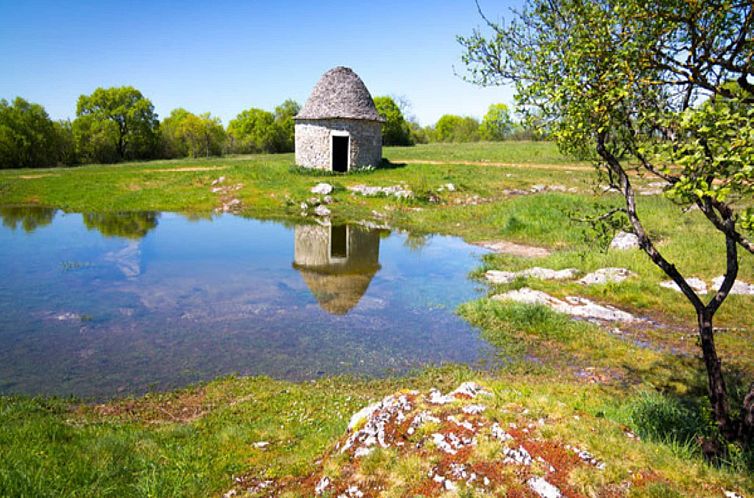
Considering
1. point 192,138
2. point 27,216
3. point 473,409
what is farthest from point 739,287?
point 192,138

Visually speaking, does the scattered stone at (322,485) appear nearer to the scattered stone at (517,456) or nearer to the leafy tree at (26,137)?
the scattered stone at (517,456)

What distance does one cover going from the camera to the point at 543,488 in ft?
15.3

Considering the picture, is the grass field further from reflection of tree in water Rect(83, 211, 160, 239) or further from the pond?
reflection of tree in water Rect(83, 211, 160, 239)

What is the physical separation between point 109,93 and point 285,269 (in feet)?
191

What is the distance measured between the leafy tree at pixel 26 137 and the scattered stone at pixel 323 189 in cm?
3959

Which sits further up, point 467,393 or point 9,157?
point 9,157

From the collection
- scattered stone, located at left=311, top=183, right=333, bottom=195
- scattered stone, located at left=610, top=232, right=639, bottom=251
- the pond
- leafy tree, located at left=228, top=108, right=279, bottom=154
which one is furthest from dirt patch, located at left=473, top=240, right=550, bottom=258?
leafy tree, located at left=228, top=108, right=279, bottom=154

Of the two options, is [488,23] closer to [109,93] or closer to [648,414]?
[648,414]

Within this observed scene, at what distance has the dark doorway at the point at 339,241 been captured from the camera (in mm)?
20469

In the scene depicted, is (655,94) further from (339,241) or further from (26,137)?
(26,137)

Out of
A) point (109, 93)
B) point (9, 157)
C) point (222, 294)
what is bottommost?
point (222, 294)

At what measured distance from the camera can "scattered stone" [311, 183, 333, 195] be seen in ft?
102

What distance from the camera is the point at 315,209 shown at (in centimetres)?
2920

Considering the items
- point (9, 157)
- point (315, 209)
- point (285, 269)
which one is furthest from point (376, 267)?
point (9, 157)
